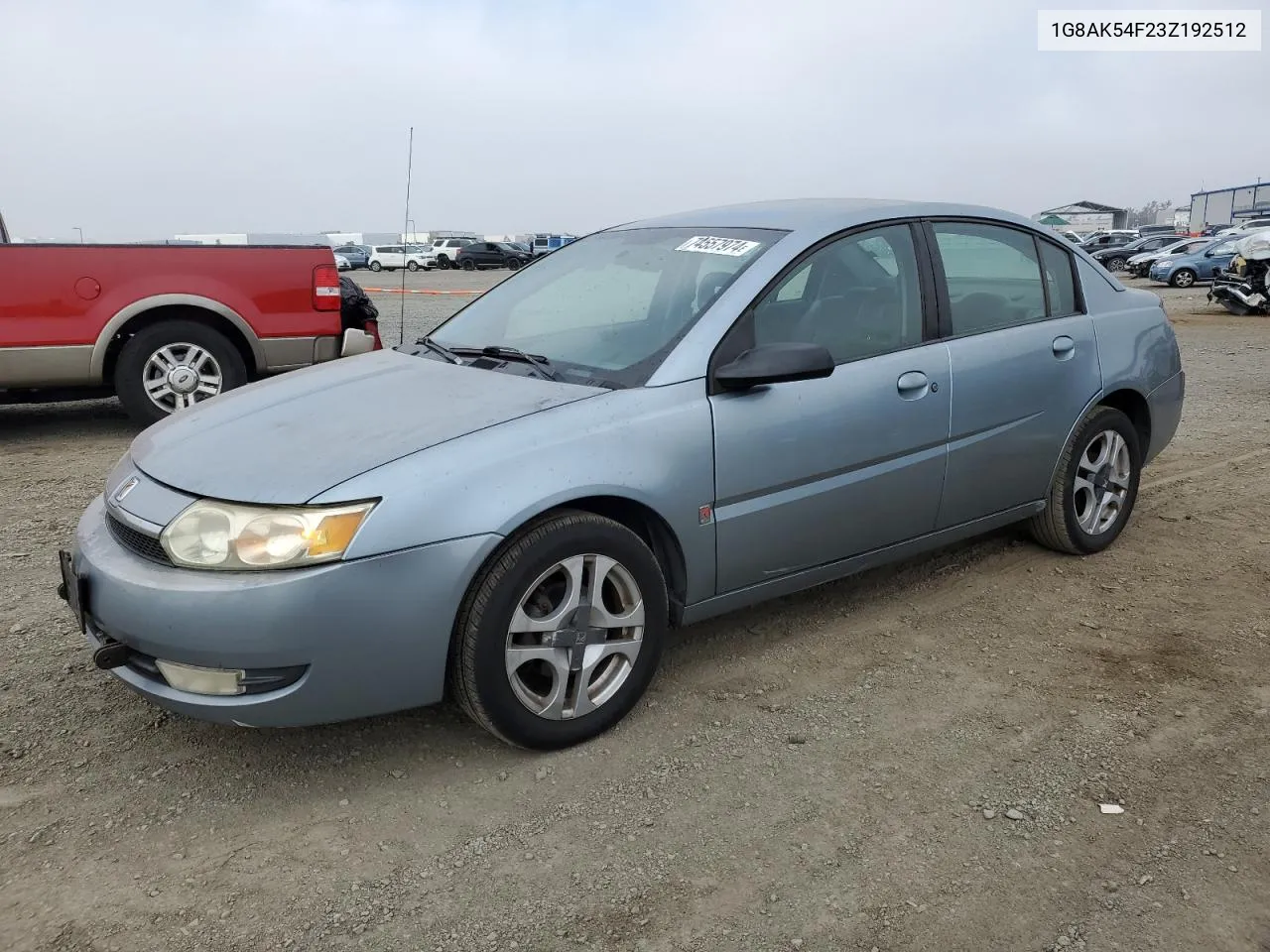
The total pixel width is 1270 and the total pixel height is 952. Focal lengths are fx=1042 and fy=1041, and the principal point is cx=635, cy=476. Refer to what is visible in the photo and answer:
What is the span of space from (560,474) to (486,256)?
47675mm

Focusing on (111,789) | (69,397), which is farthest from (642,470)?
(69,397)

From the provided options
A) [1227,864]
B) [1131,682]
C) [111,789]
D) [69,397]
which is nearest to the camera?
[1227,864]

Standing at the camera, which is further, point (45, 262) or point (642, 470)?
point (45, 262)

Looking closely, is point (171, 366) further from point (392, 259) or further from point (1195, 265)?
point (392, 259)

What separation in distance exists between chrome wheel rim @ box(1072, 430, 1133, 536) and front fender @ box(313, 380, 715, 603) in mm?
2151

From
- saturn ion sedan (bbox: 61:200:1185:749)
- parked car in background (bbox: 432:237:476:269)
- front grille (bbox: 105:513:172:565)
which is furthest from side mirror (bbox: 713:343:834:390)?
parked car in background (bbox: 432:237:476:269)

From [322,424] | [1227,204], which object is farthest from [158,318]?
[1227,204]

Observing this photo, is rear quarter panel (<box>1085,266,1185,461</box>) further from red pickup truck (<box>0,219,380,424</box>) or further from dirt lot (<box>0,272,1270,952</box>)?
red pickup truck (<box>0,219,380,424</box>)

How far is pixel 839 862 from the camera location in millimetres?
2545

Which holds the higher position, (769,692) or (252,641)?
(252,641)

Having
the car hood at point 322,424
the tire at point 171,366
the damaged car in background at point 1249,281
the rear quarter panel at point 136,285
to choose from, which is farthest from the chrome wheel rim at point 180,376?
the damaged car in background at point 1249,281

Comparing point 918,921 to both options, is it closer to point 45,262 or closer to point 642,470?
point 642,470

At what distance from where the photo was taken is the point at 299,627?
2586 millimetres

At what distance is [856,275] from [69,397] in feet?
19.0
